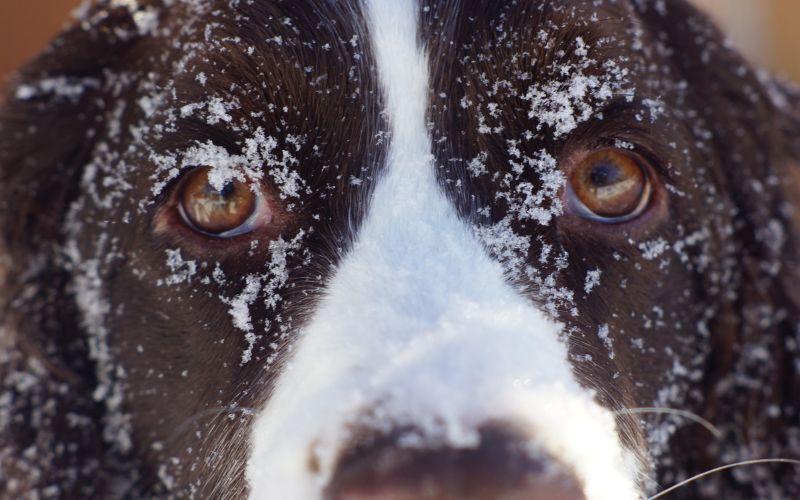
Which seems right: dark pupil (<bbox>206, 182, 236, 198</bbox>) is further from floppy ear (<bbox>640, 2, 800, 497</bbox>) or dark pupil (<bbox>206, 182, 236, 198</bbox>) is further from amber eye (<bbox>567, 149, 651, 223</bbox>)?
floppy ear (<bbox>640, 2, 800, 497</bbox>)

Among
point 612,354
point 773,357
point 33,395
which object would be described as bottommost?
point 33,395

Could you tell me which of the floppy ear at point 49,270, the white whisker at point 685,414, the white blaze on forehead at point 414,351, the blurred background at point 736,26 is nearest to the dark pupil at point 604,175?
the white blaze on forehead at point 414,351

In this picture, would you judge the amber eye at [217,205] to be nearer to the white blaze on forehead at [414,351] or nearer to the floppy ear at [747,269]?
the white blaze on forehead at [414,351]

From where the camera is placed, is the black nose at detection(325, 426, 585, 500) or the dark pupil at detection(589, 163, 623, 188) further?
the dark pupil at detection(589, 163, 623, 188)

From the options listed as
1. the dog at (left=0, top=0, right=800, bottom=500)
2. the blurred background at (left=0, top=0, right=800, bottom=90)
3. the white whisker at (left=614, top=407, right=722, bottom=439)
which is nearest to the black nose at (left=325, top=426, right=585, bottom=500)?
the dog at (left=0, top=0, right=800, bottom=500)

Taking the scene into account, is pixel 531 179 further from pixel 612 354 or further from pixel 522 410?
pixel 522 410

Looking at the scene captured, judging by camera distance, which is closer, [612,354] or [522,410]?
[522,410]

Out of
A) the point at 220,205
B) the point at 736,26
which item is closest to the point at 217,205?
the point at 220,205

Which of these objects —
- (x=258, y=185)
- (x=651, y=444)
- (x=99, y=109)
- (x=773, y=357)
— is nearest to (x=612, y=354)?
(x=651, y=444)
